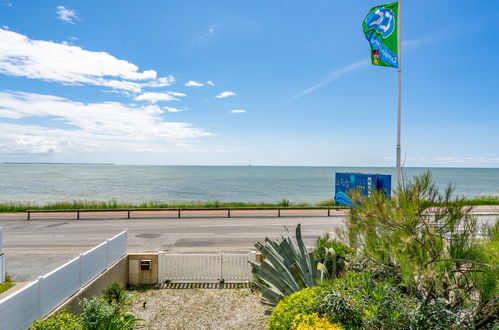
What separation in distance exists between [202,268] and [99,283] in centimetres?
311

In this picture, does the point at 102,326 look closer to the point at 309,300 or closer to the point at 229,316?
the point at 229,316

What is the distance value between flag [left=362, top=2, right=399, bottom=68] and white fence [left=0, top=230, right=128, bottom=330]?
35.3 ft

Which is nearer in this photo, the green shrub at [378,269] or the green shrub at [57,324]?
the green shrub at [57,324]

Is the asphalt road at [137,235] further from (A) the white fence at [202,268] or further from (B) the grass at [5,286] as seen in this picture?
(A) the white fence at [202,268]

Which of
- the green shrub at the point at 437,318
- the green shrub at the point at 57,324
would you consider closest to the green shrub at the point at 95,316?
the green shrub at the point at 57,324

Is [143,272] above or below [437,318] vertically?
below

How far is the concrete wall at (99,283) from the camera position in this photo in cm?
644

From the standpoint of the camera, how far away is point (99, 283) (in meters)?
7.79

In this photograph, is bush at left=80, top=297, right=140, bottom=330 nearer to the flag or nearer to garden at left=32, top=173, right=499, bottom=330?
garden at left=32, top=173, right=499, bottom=330

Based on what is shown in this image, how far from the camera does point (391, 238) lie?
447cm

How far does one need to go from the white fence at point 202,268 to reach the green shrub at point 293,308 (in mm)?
4602

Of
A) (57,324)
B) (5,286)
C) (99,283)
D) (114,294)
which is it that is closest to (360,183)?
(114,294)

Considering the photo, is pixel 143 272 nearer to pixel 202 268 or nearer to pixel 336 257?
pixel 202 268

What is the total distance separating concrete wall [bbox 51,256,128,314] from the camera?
21.1 ft
